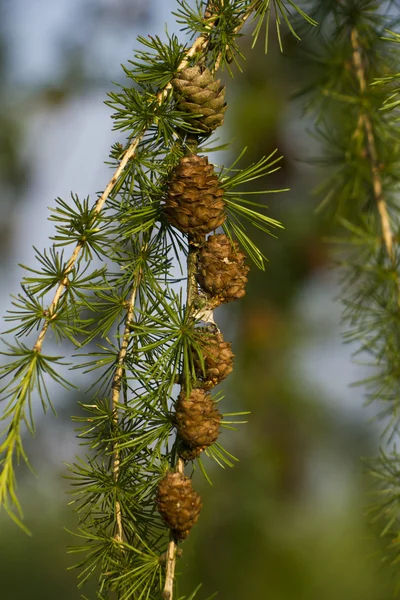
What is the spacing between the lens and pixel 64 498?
52.7 inches

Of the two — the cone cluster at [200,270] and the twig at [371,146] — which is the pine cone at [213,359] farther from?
the twig at [371,146]

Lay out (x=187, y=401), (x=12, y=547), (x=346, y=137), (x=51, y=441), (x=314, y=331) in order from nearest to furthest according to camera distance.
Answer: (x=187, y=401), (x=346, y=137), (x=51, y=441), (x=314, y=331), (x=12, y=547)

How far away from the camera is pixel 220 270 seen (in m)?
0.35

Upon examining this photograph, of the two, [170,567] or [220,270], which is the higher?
[220,270]

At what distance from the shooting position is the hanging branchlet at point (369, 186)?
52 centimetres

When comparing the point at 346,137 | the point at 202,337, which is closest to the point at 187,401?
the point at 202,337

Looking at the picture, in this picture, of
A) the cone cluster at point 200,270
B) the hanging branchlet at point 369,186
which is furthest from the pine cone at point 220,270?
the hanging branchlet at point 369,186

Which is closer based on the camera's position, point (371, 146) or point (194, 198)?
point (194, 198)

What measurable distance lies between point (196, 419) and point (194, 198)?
4.5 inches

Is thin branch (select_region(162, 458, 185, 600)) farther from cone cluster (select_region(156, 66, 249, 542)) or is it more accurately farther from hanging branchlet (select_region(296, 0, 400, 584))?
hanging branchlet (select_region(296, 0, 400, 584))

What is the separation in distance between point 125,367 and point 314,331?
3.51 feet

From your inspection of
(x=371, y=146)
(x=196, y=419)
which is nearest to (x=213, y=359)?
(x=196, y=419)

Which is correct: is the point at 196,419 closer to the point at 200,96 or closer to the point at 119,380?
the point at 119,380

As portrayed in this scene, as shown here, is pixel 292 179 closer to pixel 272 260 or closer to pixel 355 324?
pixel 272 260
